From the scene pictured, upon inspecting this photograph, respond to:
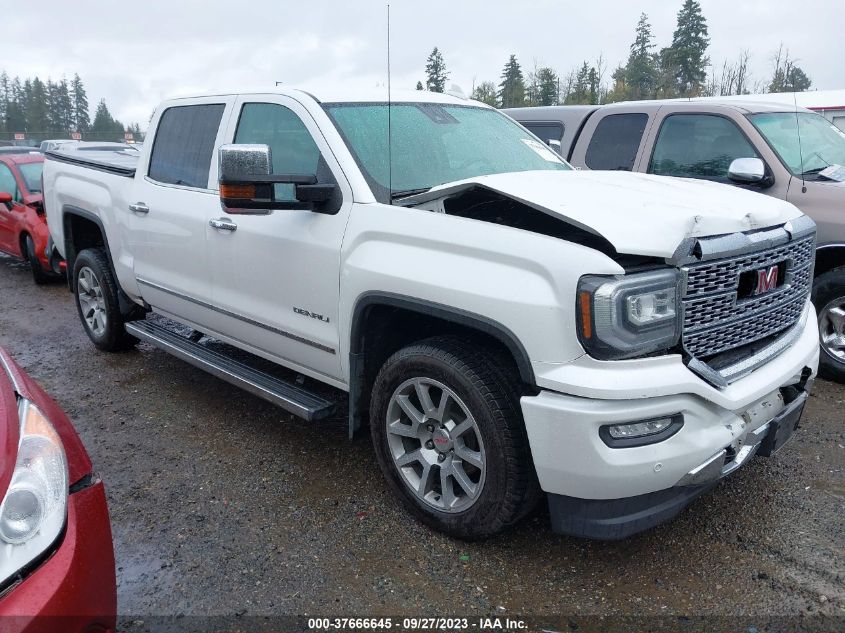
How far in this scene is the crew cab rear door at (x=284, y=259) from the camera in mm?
3307

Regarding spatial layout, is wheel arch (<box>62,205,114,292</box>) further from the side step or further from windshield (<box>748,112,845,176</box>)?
windshield (<box>748,112,845,176</box>)

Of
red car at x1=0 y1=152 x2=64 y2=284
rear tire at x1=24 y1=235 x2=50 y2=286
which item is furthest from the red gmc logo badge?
rear tire at x1=24 y1=235 x2=50 y2=286

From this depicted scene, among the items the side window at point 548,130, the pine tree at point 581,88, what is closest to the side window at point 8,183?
the side window at point 548,130

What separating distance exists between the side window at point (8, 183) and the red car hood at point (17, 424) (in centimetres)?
779

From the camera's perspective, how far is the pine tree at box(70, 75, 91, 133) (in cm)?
8096

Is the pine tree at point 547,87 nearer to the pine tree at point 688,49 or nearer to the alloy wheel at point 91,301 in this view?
the pine tree at point 688,49

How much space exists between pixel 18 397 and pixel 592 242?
6.97ft

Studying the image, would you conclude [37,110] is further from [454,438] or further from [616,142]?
[454,438]

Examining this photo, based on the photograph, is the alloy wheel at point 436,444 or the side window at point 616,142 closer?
the alloy wheel at point 436,444

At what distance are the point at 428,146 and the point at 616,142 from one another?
294cm

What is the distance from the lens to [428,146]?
3.62 m

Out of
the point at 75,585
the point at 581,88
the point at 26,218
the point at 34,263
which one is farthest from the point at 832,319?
the point at 581,88

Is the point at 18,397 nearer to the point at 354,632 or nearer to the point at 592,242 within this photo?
the point at 354,632

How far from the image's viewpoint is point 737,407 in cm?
254
